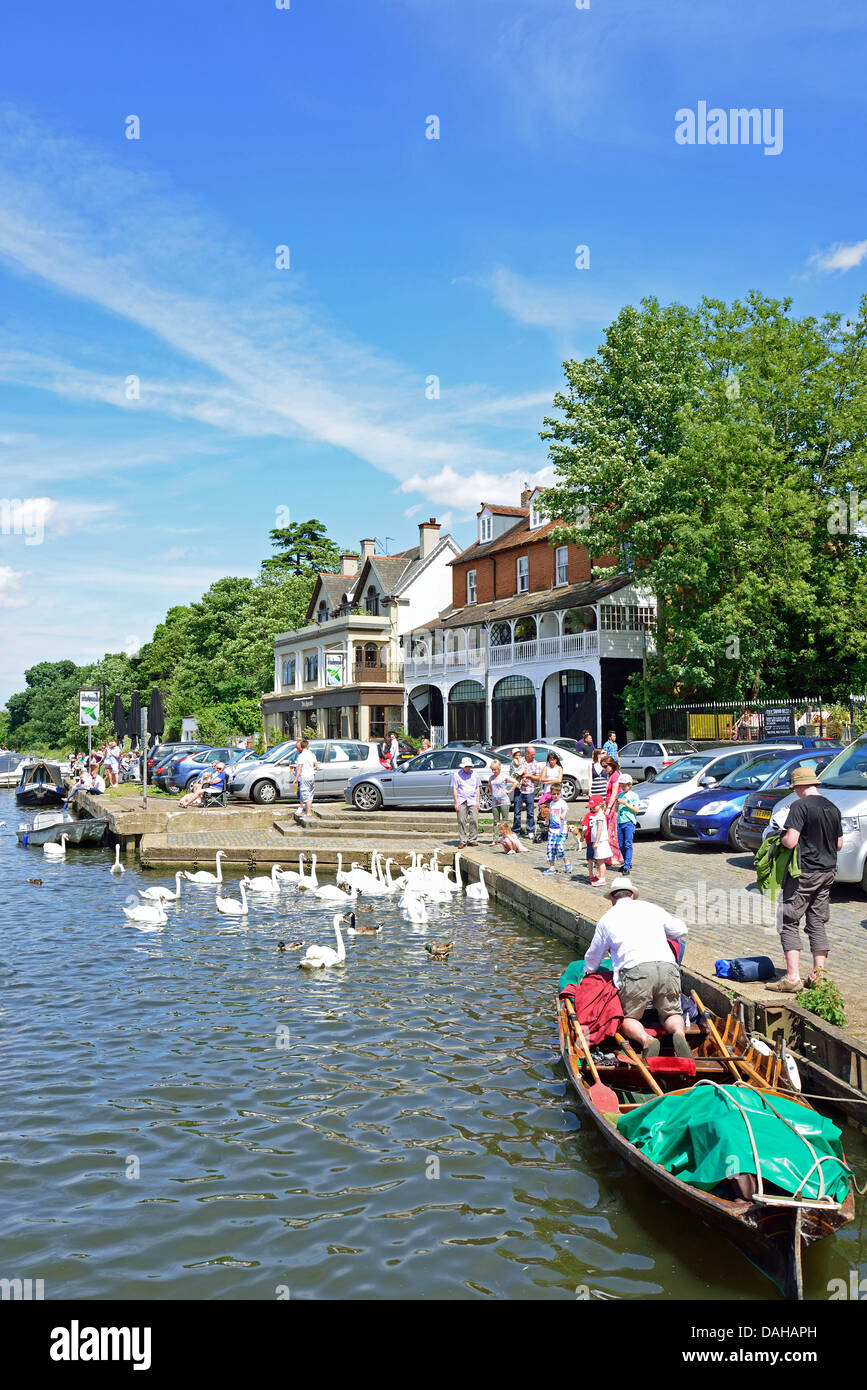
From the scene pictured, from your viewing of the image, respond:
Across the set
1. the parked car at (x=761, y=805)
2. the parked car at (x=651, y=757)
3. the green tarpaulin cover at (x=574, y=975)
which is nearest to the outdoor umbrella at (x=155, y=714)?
the parked car at (x=651, y=757)

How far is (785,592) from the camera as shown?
3206cm

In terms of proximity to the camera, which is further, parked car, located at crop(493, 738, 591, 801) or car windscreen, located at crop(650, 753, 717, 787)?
parked car, located at crop(493, 738, 591, 801)

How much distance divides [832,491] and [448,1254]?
3227 centimetres

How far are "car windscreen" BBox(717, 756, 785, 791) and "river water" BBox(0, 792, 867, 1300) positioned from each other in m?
7.51

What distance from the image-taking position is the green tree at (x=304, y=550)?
7582 centimetres

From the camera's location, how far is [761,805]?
53.8ft

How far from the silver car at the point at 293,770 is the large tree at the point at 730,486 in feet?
34.4

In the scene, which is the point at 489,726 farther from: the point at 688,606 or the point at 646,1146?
the point at 646,1146

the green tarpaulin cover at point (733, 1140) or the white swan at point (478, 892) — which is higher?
the green tarpaulin cover at point (733, 1140)

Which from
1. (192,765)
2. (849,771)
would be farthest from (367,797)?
(849,771)

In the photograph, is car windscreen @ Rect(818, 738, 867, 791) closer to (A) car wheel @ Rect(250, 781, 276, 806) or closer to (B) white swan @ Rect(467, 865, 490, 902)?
(B) white swan @ Rect(467, 865, 490, 902)

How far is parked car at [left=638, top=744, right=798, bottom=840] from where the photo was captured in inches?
806

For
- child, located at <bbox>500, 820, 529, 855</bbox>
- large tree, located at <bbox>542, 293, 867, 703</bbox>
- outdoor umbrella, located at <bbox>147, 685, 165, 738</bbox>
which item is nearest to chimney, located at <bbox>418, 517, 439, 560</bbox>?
large tree, located at <bbox>542, 293, 867, 703</bbox>

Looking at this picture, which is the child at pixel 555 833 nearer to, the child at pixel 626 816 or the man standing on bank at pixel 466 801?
the child at pixel 626 816
